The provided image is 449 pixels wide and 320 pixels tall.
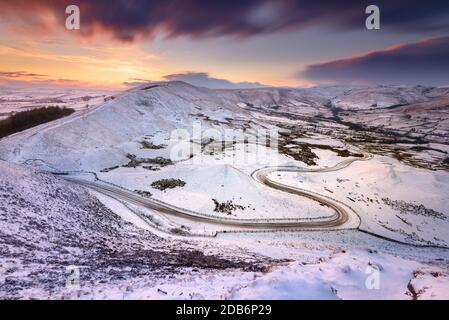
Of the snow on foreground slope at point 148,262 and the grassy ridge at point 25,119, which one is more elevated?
the grassy ridge at point 25,119

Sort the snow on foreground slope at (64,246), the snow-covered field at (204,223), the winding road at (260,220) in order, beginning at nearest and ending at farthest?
the snow on foreground slope at (64,246), the snow-covered field at (204,223), the winding road at (260,220)

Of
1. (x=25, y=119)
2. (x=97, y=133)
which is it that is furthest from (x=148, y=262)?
(x=25, y=119)

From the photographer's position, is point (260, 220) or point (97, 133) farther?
point (97, 133)

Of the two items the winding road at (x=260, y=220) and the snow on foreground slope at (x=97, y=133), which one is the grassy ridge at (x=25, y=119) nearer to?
the snow on foreground slope at (x=97, y=133)

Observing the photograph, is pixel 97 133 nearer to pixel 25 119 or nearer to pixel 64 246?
pixel 25 119

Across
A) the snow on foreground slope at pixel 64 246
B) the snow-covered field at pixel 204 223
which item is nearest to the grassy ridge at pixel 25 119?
the snow-covered field at pixel 204 223

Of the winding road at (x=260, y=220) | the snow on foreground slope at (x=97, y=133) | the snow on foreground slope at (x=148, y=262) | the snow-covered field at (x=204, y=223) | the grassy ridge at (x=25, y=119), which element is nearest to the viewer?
the snow on foreground slope at (x=148, y=262)

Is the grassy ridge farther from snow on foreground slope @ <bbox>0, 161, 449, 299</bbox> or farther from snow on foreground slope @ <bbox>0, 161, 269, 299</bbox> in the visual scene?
snow on foreground slope @ <bbox>0, 161, 449, 299</bbox>
